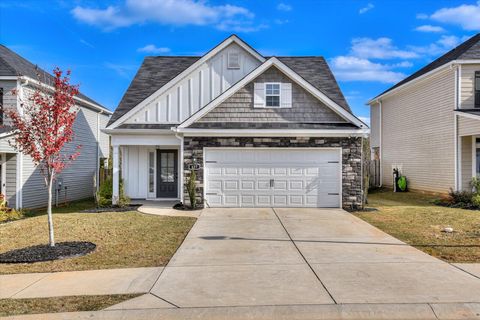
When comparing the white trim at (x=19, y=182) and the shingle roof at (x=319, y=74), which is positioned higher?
the shingle roof at (x=319, y=74)

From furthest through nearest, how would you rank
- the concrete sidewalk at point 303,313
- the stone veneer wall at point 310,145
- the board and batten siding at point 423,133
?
1. the board and batten siding at point 423,133
2. the stone veneer wall at point 310,145
3. the concrete sidewalk at point 303,313

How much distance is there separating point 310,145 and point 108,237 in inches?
308

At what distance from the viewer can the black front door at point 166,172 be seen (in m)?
16.6

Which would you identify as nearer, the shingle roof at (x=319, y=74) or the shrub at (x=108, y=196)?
the shrub at (x=108, y=196)

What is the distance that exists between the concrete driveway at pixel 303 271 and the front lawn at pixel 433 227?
0.53 meters

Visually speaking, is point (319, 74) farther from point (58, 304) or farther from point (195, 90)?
point (58, 304)

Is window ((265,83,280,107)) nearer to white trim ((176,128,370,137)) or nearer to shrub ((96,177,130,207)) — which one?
white trim ((176,128,370,137))

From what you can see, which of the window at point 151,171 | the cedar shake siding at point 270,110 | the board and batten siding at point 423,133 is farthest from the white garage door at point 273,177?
the board and batten siding at point 423,133

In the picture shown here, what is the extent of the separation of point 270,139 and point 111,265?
325 inches

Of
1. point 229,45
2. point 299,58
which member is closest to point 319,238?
point 229,45

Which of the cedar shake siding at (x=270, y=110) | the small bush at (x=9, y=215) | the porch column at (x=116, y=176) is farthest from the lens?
the porch column at (x=116, y=176)

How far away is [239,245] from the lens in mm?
8148

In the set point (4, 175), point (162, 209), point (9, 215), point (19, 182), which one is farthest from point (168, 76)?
point (9, 215)

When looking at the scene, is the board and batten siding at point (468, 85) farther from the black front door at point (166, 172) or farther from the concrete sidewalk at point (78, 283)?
the concrete sidewalk at point (78, 283)
